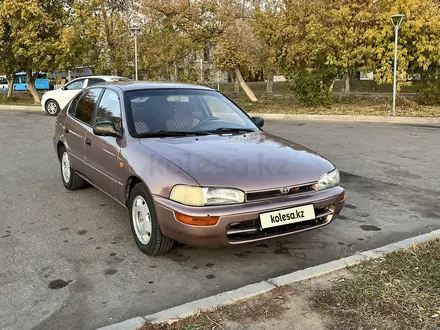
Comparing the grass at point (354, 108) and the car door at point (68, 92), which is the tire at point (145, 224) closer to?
the car door at point (68, 92)

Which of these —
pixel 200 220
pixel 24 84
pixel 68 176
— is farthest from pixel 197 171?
pixel 24 84

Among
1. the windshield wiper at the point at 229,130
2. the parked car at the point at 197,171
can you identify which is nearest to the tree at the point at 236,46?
the parked car at the point at 197,171

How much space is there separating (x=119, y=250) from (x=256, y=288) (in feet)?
4.93

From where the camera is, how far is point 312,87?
60.5 feet

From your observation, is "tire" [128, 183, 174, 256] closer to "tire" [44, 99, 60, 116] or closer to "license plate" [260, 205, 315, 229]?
"license plate" [260, 205, 315, 229]

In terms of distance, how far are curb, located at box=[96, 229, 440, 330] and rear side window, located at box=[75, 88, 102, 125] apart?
9.68ft

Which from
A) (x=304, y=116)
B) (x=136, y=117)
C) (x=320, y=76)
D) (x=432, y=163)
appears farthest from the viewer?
(x=320, y=76)

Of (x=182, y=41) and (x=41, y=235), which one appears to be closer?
(x=41, y=235)

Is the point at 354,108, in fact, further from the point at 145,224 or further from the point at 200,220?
the point at 200,220

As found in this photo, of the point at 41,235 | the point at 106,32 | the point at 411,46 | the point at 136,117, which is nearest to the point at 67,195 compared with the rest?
the point at 41,235

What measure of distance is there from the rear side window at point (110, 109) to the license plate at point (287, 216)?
185 cm

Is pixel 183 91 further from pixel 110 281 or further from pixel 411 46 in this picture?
pixel 411 46

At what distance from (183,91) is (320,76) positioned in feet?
47.1

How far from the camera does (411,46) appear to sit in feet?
57.1
